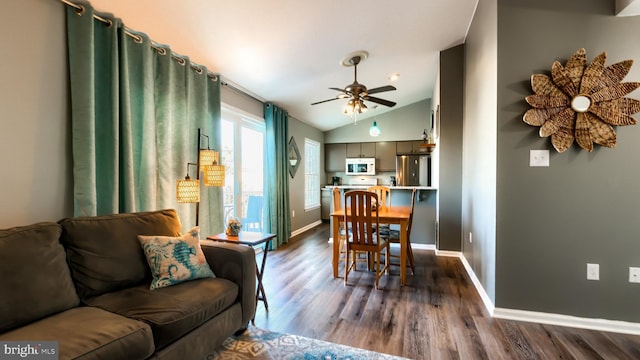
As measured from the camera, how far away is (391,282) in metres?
3.02

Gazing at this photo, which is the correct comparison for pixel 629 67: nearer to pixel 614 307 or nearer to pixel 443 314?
pixel 614 307

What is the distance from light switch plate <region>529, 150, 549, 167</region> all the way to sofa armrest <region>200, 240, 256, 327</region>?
230 centimetres

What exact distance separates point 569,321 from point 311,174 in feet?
16.9

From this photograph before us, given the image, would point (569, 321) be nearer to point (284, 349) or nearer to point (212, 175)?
point (284, 349)

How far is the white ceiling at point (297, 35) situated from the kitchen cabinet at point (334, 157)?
2996mm

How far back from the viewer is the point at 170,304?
1.50 meters

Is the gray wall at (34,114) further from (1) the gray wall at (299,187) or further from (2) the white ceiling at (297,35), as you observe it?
(1) the gray wall at (299,187)

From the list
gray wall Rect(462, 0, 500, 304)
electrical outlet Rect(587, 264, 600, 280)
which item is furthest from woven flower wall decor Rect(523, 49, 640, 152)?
electrical outlet Rect(587, 264, 600, 280)

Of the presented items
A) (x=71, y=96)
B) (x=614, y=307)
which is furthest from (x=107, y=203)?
(x=614, y=307)

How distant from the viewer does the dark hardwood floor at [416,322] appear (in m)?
1.83

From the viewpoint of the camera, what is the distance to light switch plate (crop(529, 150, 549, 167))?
2.16 meters

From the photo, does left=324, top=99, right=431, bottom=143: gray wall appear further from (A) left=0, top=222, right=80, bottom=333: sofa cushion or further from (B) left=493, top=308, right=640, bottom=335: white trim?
(A) left=0, top=222, right=80, bottom=333: sofa cushion

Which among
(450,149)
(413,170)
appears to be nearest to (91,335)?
(450,149)

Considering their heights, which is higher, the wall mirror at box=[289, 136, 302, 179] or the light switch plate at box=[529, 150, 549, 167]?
the wall mirror at box=[289, 136, 302, 179]
